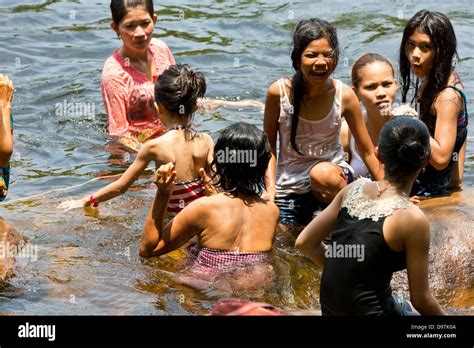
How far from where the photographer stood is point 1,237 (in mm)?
6051

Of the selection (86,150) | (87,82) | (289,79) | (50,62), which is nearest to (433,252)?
(289,79)

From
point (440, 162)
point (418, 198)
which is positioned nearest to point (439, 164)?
point (440, 162)

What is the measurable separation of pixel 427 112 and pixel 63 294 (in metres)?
2.43

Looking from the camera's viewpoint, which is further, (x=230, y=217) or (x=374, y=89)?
(x=374, y=89)

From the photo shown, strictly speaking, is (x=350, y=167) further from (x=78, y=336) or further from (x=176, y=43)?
(x=176, y=43)

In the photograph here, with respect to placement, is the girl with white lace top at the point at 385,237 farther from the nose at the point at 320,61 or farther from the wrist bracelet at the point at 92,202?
the wrist bracelet at the point at 92,202

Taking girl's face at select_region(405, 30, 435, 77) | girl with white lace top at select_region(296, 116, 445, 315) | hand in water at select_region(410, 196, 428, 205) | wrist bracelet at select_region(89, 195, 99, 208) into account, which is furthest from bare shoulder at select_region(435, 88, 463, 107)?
wrist bracelet at select_region(89, 195, 99, 208)

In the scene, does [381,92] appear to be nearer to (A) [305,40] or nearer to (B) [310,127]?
(B) [310,127]

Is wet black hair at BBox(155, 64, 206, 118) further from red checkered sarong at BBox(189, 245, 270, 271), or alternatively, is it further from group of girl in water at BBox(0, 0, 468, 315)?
red checkered sarong at BBox(189, 245, 270, 271)

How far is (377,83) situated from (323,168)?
72 centimetres

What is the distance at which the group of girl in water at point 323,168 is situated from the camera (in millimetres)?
4375

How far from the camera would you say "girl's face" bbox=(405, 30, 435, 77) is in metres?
6.18

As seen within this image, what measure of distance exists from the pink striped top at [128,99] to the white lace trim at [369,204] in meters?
3.89

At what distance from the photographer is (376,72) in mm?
6410
